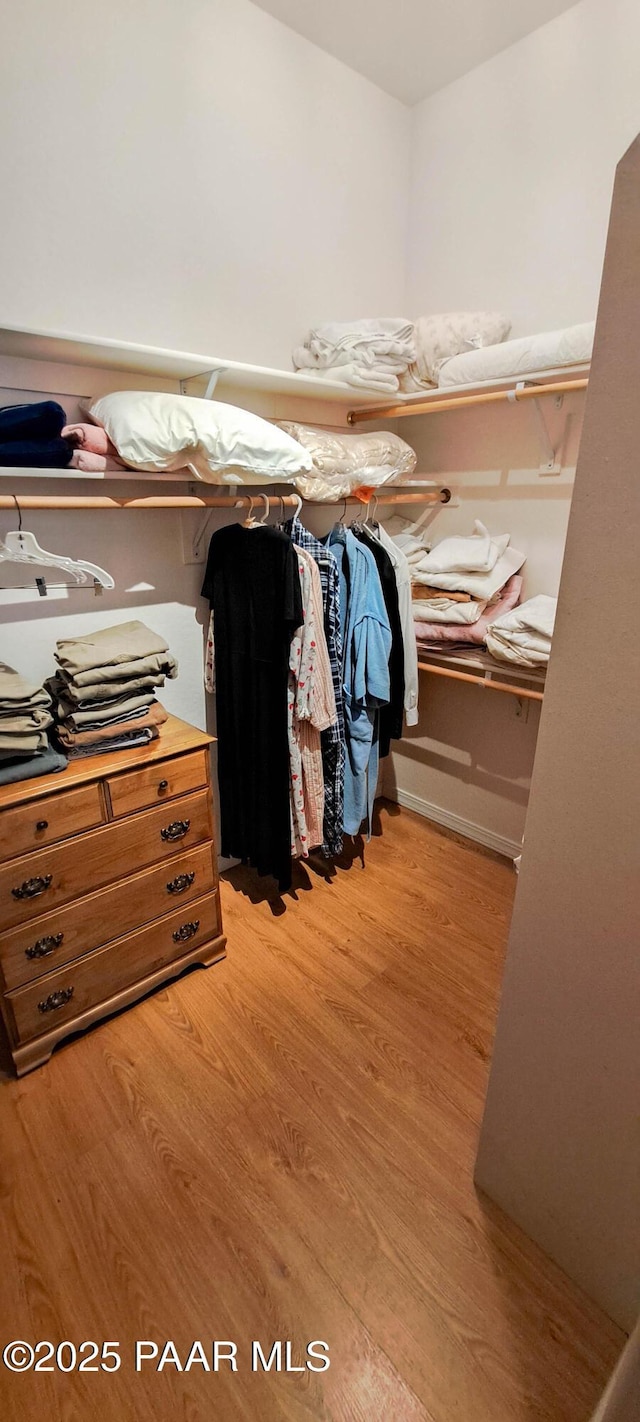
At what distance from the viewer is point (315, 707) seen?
6.19 feet

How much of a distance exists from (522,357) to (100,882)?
1.95 metres

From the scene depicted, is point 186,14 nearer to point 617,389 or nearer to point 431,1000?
point 617,389

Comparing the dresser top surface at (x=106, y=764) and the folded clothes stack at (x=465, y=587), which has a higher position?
the folded clothes stack at (x=465, y=587)

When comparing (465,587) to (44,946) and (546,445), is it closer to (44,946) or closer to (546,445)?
(546,445)

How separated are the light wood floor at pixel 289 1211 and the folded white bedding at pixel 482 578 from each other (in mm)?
1263

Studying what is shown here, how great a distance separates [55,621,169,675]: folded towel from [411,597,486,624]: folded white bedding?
3.34ft

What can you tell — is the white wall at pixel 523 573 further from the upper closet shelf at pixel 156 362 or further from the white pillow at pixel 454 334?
the upper closet shelf at pixel 156 362

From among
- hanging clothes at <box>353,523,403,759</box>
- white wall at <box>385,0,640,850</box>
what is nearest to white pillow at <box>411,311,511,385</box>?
white wall at <box>385,0,640,850</box>

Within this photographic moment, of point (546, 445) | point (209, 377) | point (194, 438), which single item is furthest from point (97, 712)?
point (546, 445)

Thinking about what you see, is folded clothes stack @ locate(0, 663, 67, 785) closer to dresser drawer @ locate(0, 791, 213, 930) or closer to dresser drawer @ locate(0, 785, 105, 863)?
dresser drawer @ locate(0, 785, 105, 863)

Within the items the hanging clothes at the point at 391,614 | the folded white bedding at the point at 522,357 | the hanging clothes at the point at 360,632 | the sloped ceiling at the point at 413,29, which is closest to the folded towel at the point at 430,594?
the hanging clothes at the point at 391,614

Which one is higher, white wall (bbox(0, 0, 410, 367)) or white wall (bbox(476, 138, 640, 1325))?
white wall (bbox(0, 0, 410, 367))

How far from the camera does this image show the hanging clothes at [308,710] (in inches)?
72.1

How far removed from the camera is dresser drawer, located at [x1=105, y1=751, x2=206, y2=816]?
60.9 inches
